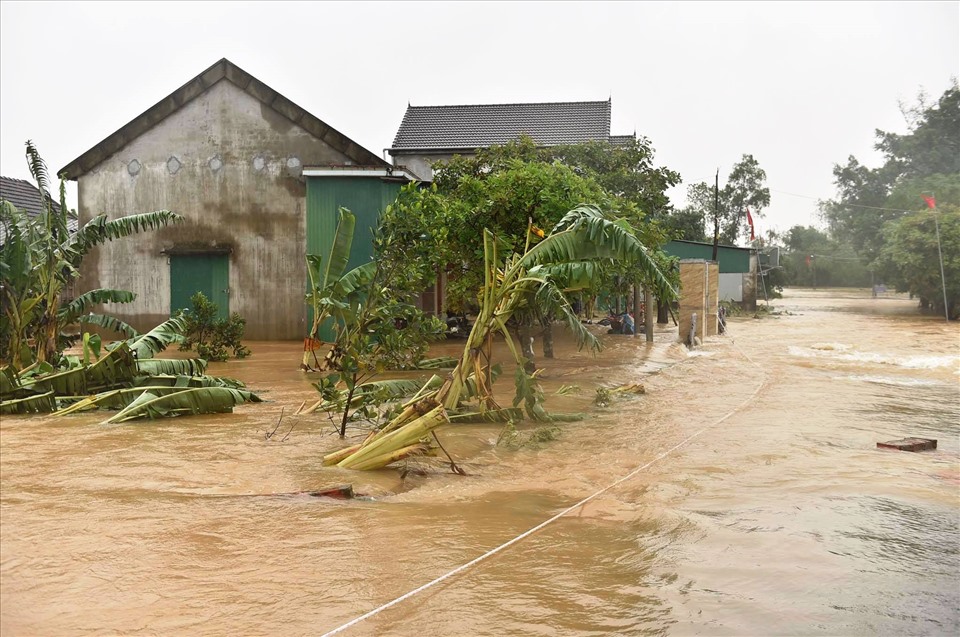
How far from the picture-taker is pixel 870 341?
23.9 metres

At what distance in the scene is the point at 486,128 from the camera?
2962 cm

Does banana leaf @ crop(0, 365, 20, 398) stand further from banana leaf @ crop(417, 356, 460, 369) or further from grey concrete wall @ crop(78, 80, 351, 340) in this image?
grey concrete wall @ crop(78, 80, 351, 340)

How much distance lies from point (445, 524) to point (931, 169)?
2067 inches

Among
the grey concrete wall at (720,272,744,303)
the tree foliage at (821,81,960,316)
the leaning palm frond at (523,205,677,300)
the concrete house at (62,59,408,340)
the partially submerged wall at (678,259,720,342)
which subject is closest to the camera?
the leaning palm frond at (523,205,677,300)

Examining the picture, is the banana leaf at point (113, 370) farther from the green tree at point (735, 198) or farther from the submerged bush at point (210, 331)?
the green tree at point (735, 198)

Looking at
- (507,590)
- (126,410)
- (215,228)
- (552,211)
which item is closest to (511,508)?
(507,590)

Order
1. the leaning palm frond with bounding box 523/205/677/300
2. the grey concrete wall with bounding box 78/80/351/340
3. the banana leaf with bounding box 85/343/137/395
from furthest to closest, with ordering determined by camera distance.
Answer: the grey concrete wall with bounding box 78/80/351/340 → the banana leaf with bounding box 85/343/137/395 → the leaning palm frond with bounding box 523/205/677/300

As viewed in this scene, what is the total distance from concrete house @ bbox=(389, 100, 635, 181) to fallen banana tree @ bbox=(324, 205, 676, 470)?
19.1 m

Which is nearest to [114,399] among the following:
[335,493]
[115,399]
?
[115,399]

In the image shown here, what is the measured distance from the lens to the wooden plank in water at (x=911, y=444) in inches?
332

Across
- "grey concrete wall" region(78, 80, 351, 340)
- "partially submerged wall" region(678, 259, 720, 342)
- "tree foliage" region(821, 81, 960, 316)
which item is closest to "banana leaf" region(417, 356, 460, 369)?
"grey concrete wall" region(78, 80, 351, 340)

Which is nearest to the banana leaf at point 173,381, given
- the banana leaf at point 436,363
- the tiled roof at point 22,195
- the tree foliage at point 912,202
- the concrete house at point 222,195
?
the banana leaf at point 436,363

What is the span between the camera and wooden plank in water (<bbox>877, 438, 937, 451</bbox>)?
8.45 metres

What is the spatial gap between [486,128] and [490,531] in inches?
992
